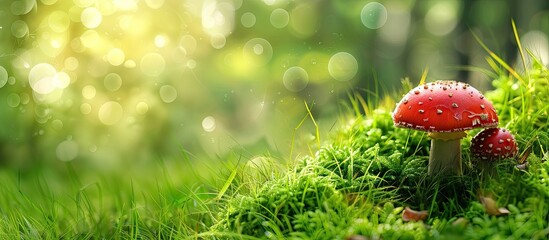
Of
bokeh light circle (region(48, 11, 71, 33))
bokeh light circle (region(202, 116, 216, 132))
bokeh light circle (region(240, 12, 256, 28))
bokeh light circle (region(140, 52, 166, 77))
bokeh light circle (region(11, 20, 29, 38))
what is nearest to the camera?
bokeh light circle (region(11, 20, 29, 38))

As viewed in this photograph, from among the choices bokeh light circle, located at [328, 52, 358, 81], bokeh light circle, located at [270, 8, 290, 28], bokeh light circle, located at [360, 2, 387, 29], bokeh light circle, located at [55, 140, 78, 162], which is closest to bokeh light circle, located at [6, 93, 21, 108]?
bokeh light circle, located at [55, 140, 78, 162]

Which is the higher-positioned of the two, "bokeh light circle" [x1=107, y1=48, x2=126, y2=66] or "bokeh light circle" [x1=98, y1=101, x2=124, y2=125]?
"bokeh light circle" [x1=107, y1=48, x2=126, y2=66]

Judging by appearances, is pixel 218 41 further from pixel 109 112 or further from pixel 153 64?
pixel 109 112

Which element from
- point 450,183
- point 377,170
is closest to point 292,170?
point 377,170

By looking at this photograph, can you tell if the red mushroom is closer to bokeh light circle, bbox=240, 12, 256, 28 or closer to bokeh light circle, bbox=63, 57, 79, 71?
bokeh light circle, bbox=63, 57, 79, 71

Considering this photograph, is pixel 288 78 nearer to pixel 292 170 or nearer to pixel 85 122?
pixel 85 122

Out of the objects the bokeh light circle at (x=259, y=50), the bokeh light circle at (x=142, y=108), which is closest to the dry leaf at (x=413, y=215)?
the bokeh light circle at (x=142, y=108)

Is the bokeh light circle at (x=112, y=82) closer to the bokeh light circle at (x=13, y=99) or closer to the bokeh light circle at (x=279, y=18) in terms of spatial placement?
the bokeh light circle at (x=13, y=99)
